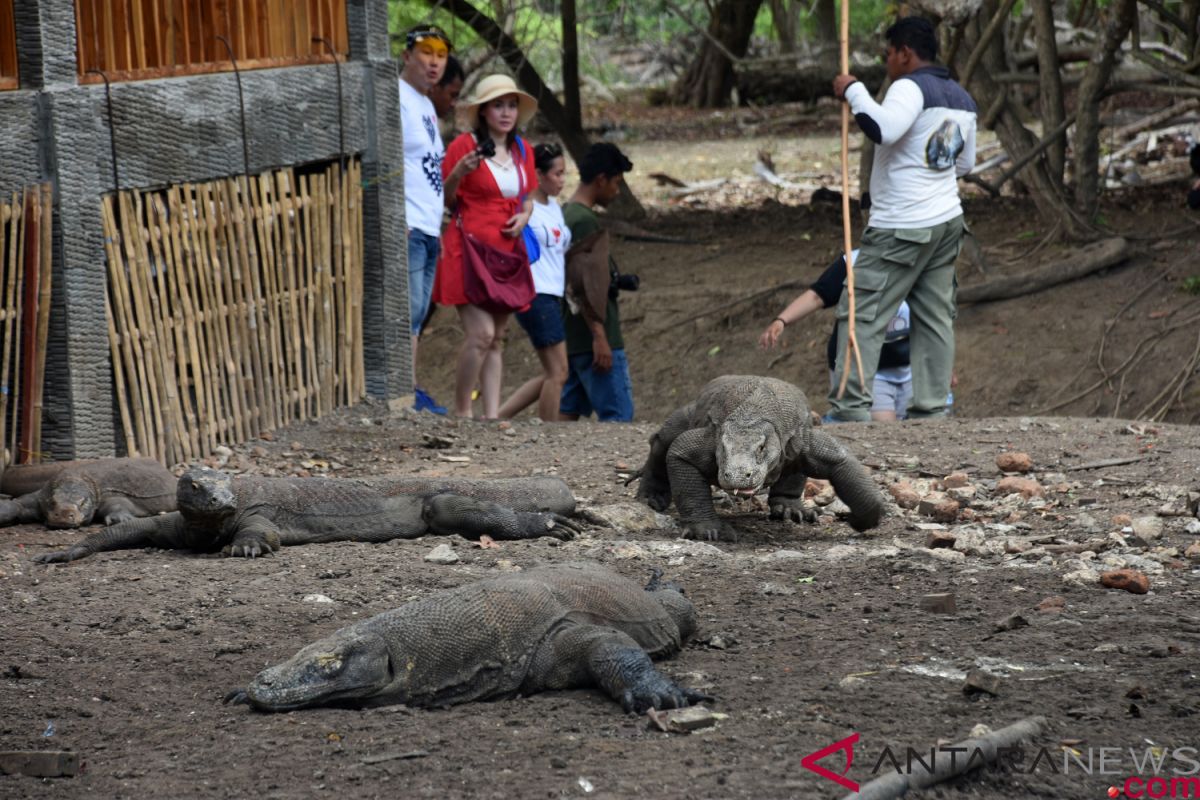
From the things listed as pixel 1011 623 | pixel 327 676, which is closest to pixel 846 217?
pixel 1011 623

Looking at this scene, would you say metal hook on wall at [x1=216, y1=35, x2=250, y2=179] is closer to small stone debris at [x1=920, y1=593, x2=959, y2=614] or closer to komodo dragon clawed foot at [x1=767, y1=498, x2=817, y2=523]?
komodo dragon clawed foot at [x1=767, y1=498, x2=817, y2=523]

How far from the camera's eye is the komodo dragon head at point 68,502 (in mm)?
6258

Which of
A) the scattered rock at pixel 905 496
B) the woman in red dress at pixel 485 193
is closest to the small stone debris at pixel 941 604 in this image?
the scattered rock at pixel 905 496

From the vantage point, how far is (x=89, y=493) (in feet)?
20.8

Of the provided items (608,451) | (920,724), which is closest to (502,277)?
(608,451)

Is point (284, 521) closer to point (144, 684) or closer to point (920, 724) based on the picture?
point (144, 684)

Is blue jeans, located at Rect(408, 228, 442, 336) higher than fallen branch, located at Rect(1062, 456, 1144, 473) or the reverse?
higher

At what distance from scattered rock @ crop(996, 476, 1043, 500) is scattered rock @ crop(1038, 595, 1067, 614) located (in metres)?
1.80

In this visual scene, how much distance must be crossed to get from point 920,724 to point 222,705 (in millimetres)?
1845

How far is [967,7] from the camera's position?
10.1 m

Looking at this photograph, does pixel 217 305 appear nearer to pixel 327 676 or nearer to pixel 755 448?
pixel 755 448

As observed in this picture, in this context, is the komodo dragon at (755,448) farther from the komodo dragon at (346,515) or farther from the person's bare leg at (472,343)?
the person's bare leg at (472,343)

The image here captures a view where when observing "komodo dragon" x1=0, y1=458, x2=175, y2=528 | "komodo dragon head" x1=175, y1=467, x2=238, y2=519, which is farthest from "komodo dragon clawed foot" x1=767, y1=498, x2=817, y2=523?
"komodo dragon" x1=0, y1=458, x2=175, y2=528

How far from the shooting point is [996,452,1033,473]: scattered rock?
23.0 feet
